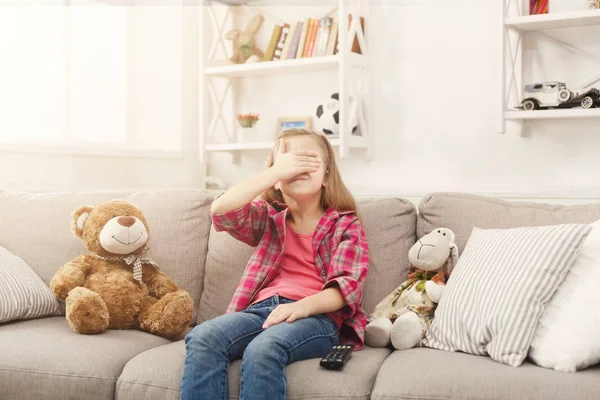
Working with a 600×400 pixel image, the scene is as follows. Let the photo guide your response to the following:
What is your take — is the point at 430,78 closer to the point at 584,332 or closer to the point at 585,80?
the point at 585,80

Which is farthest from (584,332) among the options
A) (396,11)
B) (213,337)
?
(396,11)

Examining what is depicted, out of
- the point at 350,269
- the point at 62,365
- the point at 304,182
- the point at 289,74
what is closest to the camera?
the point at 62,365

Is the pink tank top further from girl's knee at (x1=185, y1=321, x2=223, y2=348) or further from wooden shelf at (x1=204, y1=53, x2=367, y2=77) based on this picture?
wooden shelf at (x1=204, y1=53, x2=367, y2=77)

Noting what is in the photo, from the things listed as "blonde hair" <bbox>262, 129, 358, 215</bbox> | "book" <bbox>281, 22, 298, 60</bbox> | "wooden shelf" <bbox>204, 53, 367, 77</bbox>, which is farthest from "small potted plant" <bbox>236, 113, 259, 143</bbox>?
"blonde hair" <bbox>262, 129, 358, 215</bbox>

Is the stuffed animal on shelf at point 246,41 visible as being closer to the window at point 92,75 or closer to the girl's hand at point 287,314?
the window at point 92,75

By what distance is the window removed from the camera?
10.5 feet

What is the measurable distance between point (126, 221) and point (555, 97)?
5.60 ft

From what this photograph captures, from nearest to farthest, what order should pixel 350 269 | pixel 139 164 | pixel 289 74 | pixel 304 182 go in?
pixel 350 269 → pixel 304 182 → pixel 139 164 → pixel 289 74

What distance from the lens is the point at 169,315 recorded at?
6.64 ft

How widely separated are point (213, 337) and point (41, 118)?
198 cm

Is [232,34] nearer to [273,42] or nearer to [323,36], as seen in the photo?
[273,42]

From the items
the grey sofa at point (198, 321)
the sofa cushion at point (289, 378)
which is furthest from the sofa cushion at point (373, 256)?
the sofa cushion at point (289, 378)

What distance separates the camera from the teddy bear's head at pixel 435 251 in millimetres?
1979

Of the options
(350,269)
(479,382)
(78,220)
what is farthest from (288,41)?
(479,382)
